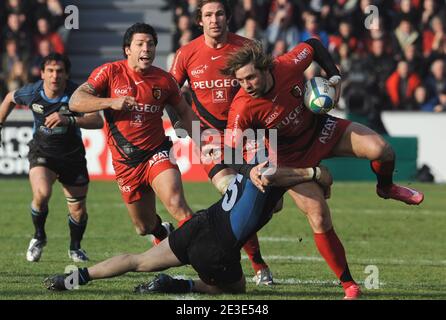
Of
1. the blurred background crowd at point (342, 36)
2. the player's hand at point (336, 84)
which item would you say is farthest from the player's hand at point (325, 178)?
the blurred background crowd at point (342, 36)

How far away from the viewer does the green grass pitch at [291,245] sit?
9281 mm

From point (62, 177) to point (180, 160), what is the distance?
25.5ft

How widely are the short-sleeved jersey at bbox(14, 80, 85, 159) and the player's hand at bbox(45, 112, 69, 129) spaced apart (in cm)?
63

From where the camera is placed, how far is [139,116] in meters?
10.1

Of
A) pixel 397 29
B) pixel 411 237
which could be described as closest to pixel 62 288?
pixel 411 237

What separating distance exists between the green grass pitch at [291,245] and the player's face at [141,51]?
1.85m

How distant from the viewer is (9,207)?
16172 mm

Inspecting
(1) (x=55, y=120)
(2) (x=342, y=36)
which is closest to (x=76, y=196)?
(1) (x=55, y=120)

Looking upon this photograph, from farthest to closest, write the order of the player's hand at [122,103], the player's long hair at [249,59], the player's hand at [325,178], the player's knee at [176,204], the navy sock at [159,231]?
the navy sock at [159,231], the player's knee at [176,204], the player's hand at [122,103], the player's long hair at [249,59], the player's hand at [325,178]

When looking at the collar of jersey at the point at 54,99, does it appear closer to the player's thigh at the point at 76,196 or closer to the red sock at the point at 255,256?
the player's thigh at the point at 76,196

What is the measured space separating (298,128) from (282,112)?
0.22 meters

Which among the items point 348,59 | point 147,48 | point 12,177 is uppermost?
point 147,48

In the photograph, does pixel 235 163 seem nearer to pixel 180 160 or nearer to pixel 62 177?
pixel 62 177
